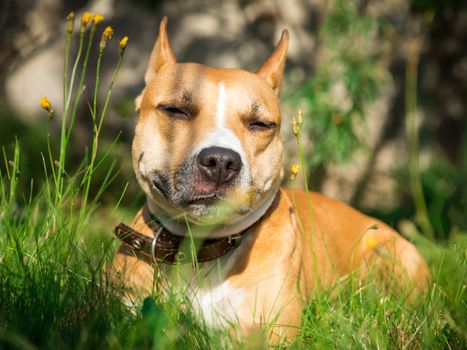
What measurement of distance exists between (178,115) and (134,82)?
4584 mm

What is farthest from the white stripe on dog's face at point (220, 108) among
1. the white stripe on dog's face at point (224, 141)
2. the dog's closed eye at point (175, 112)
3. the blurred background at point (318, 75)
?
the blurred background at point (318, 75)

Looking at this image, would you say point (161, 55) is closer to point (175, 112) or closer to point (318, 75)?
point (175, 112)

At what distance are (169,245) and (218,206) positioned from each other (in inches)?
15.4

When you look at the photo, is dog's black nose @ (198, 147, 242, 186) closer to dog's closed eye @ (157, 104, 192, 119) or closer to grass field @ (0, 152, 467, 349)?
dog's closed eye @ (157, 104, 192, 119)

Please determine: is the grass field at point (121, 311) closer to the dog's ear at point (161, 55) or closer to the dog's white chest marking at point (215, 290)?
the dog's white chest marking at point (215, 290)

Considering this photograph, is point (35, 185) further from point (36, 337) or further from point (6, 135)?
point (36, 337)

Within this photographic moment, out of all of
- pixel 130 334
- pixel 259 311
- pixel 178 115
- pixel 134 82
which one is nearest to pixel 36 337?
pixel 130 334

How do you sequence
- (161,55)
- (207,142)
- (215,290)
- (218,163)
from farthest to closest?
1. (161,55)
2. (215,290)
3. (207,142)
4. (218,163)

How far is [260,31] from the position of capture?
815cm

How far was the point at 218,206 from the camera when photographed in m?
3.22

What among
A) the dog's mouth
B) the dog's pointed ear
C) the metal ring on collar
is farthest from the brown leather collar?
the dog's pointed ear

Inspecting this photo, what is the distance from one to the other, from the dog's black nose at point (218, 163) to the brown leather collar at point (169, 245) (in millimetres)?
432

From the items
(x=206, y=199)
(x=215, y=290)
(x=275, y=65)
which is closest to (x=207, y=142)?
(x=206, y=199)

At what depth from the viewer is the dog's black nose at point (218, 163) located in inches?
123
